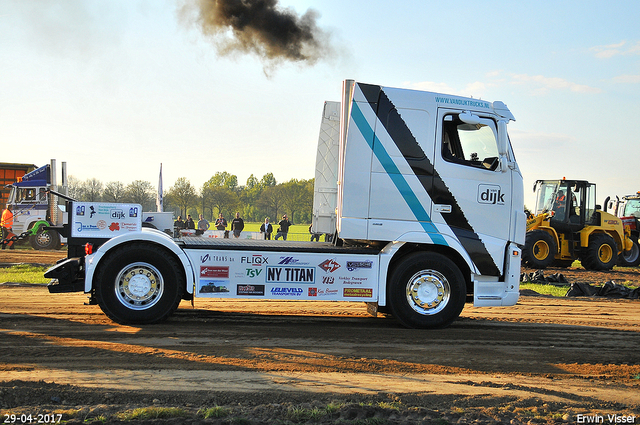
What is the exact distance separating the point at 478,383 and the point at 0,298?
8183 mm

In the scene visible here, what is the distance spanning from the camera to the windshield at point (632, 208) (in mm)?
23031

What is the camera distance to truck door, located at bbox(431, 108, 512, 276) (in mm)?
7363

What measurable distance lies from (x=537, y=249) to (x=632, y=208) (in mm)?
8262

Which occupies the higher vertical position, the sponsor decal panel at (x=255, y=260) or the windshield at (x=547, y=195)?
the windshield at (x=547, y=195)

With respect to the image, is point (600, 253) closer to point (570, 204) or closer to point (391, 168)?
point (570, 204)

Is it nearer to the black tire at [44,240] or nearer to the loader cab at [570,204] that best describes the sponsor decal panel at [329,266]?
the loader cab at [570,204]

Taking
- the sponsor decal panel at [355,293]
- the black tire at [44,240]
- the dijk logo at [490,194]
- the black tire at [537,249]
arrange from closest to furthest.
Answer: the sponsor decal panel at [355,293]
the dijk logo at [490,194]
the black tire at [537,249]
the black tire at [44,240]

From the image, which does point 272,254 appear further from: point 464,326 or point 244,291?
point 464,326

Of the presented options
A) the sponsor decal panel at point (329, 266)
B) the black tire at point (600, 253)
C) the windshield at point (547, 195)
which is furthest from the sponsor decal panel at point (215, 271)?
the black tire at point (600, 253)

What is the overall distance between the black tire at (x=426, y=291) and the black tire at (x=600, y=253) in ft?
43.4

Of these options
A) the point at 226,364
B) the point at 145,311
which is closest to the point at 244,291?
the point at 145,311

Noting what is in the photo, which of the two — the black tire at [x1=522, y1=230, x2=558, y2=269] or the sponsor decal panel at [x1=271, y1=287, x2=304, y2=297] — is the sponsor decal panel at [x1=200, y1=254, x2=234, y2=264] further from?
the black tire at [x1=522, y1=230, x2=558, y2=269]

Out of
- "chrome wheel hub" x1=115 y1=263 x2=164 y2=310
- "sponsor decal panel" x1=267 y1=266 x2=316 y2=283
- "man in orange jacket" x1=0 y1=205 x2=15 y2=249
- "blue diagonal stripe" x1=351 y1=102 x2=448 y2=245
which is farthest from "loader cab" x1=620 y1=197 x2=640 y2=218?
"man in orange jacket" x1=0 y1=205 x2=15 y2=249

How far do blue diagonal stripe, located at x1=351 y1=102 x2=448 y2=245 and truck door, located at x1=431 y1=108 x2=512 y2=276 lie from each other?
20 cm
